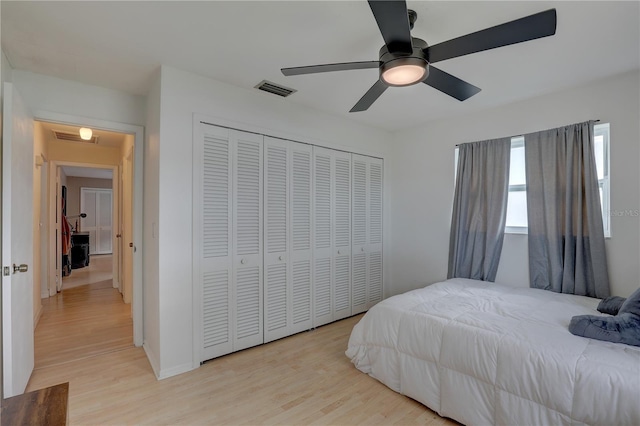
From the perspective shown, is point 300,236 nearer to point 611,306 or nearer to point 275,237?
point 275,237

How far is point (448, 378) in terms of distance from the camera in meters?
1.98

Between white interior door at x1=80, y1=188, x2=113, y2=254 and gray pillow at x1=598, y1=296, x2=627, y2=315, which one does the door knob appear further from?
white interior door at x1=80, y1=188, x2=113, y2=254

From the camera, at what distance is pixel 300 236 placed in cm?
336

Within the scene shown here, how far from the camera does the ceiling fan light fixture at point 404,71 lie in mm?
1706

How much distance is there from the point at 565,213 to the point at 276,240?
2743 mm

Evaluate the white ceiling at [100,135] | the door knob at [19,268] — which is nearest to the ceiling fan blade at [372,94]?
the door knob at [19,268]

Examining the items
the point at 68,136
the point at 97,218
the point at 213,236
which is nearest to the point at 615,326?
the point at 213,236

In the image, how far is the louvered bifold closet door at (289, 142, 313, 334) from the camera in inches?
129

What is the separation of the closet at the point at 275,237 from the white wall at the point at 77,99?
93cm

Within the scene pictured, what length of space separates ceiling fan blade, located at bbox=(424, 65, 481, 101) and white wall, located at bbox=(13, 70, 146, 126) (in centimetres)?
270

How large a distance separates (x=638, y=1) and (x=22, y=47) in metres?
3.90

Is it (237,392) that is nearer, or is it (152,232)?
(237,392)

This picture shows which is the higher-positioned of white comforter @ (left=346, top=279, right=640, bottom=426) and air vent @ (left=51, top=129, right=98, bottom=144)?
air vent @ (left=51, top=129, right=98, bottom=144)

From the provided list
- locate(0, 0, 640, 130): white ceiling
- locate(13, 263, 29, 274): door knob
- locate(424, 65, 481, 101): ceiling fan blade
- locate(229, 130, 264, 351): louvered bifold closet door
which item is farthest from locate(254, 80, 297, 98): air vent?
locate(13, 263, 29, 274): door knob
